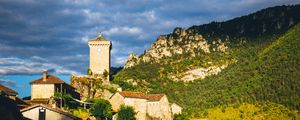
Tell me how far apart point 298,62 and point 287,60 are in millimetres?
4687

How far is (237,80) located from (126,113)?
7361 cm

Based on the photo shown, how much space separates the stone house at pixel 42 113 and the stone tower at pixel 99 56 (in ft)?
137

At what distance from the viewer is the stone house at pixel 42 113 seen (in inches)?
2052

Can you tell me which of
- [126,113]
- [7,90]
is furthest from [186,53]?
[7,90]

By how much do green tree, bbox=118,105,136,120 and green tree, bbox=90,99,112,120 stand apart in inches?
76.0

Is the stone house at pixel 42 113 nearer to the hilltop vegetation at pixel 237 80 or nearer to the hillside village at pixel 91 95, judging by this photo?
the hillside village at pixel 91 95

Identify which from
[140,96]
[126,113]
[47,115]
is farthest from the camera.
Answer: [140,96]

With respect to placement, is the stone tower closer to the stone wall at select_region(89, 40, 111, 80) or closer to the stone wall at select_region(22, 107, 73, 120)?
the stone wall at select_region(89, 40, 111, 80)

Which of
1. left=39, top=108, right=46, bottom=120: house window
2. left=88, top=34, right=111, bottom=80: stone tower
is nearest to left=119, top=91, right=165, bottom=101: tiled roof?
left=88, top=34, right=111, bottom=80: stone tower

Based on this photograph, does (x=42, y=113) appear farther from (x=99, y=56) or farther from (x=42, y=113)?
(x=99, y=56)

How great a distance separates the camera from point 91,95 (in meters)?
86.6

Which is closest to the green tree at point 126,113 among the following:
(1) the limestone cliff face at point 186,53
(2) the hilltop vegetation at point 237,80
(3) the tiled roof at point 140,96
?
(3) the tiled roof at point 140,96

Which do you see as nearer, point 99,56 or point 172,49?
point 99,56

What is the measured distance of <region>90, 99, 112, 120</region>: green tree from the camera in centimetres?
7325
